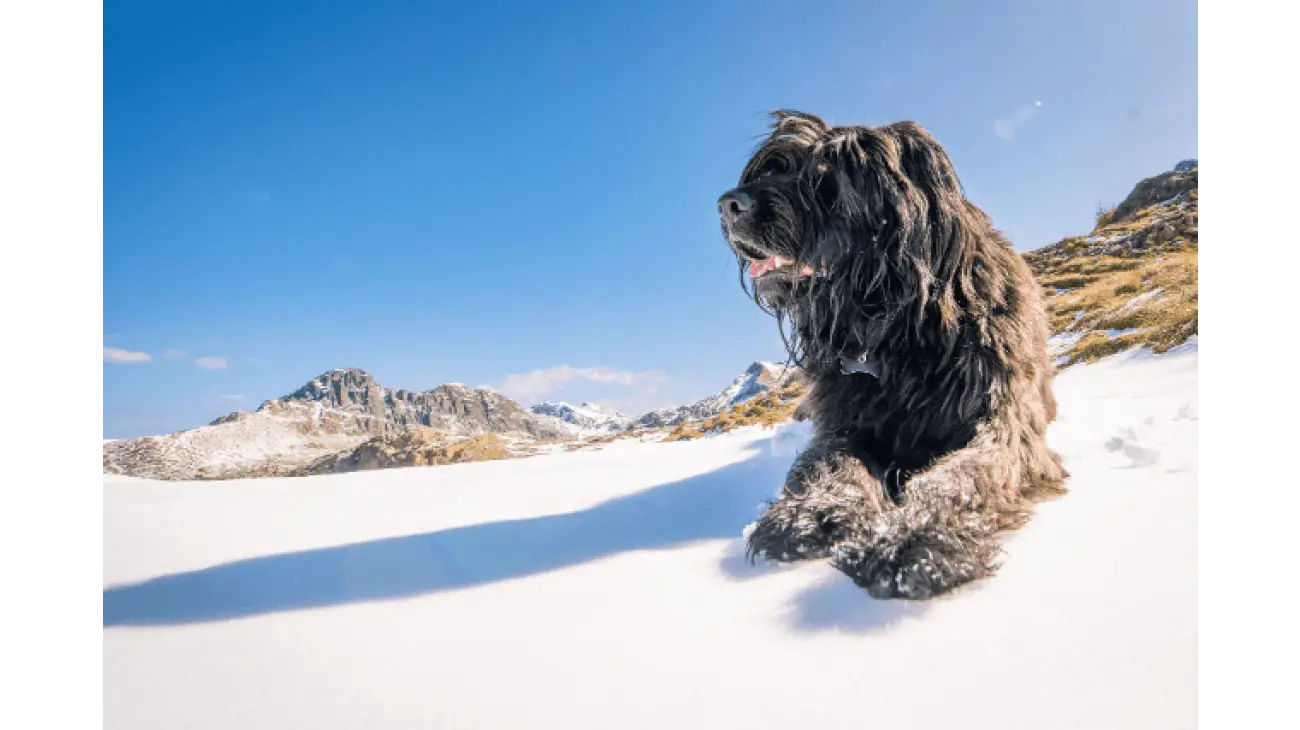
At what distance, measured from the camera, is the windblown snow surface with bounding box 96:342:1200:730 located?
116 cm

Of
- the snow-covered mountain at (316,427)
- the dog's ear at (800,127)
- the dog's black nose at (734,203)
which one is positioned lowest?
the snow-covered mountain at (316,427)

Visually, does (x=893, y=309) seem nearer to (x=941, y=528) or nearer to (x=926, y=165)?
(x=926, y=165)

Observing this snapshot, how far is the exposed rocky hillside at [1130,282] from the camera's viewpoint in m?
7.22

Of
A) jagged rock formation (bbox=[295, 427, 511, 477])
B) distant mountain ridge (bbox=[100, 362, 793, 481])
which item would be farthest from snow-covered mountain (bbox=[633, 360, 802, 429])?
jagged rock formation (bbox=[295, 427, 511, 477])

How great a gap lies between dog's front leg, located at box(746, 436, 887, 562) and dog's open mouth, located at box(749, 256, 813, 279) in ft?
3.50

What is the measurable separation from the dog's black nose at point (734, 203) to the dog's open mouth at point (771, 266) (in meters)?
0.32

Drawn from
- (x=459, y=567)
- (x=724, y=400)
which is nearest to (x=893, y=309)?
(x=459, y=567)

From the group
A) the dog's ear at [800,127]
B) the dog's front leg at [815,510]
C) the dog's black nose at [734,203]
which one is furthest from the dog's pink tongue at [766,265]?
the dog's front leg at [815,510]

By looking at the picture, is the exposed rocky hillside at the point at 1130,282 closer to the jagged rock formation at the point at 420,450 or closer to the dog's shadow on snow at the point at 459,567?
the dog's shadow on snow at the point at 459,567

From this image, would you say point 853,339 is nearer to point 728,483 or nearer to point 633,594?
point 728,483
